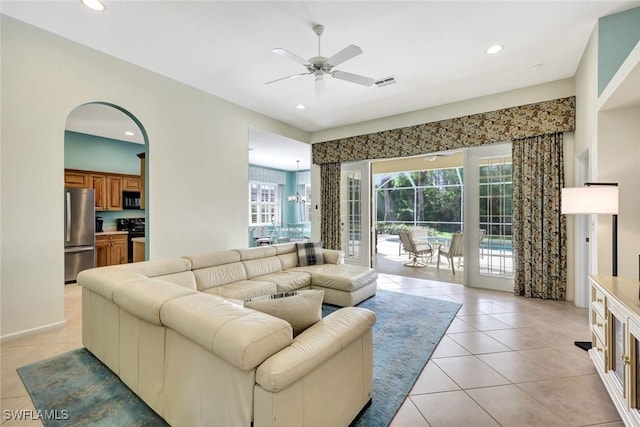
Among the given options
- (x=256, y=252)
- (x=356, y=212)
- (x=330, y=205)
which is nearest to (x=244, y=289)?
(x=256, y=252)

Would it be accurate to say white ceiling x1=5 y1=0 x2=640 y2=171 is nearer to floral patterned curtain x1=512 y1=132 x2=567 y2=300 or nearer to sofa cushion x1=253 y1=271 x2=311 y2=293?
floral patterned curtain x1=512 y1=132 x2=567 y2=300

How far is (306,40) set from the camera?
10.2 ft

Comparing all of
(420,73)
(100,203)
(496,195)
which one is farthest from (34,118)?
Result: (496,195)

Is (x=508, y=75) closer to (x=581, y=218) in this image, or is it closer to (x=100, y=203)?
(x=581, y=218)

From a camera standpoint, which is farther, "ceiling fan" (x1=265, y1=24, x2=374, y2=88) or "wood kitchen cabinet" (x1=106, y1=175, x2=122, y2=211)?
"wood kitchen cabinet" (x1=106, y1=175, x2=122, y2=211)

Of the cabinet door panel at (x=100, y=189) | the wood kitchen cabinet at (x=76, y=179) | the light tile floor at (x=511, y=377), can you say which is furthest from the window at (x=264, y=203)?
the light tile floor at (x=511, y=377)

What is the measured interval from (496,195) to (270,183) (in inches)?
306

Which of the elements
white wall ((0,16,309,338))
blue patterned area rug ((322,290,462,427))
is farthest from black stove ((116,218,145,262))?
blue patterned area rug ((322,290,462,427))

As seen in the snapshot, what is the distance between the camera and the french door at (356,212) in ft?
20.3

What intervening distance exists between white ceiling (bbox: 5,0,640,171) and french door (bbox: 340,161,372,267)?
219cm

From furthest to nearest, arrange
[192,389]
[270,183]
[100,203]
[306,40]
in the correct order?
[270,183], [100,203], [306,40], [192,389]

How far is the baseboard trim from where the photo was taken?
278 centimetres

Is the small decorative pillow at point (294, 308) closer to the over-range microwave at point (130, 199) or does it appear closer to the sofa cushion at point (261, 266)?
the sofa cushion at point (261, 266)

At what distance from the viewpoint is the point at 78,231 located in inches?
201
